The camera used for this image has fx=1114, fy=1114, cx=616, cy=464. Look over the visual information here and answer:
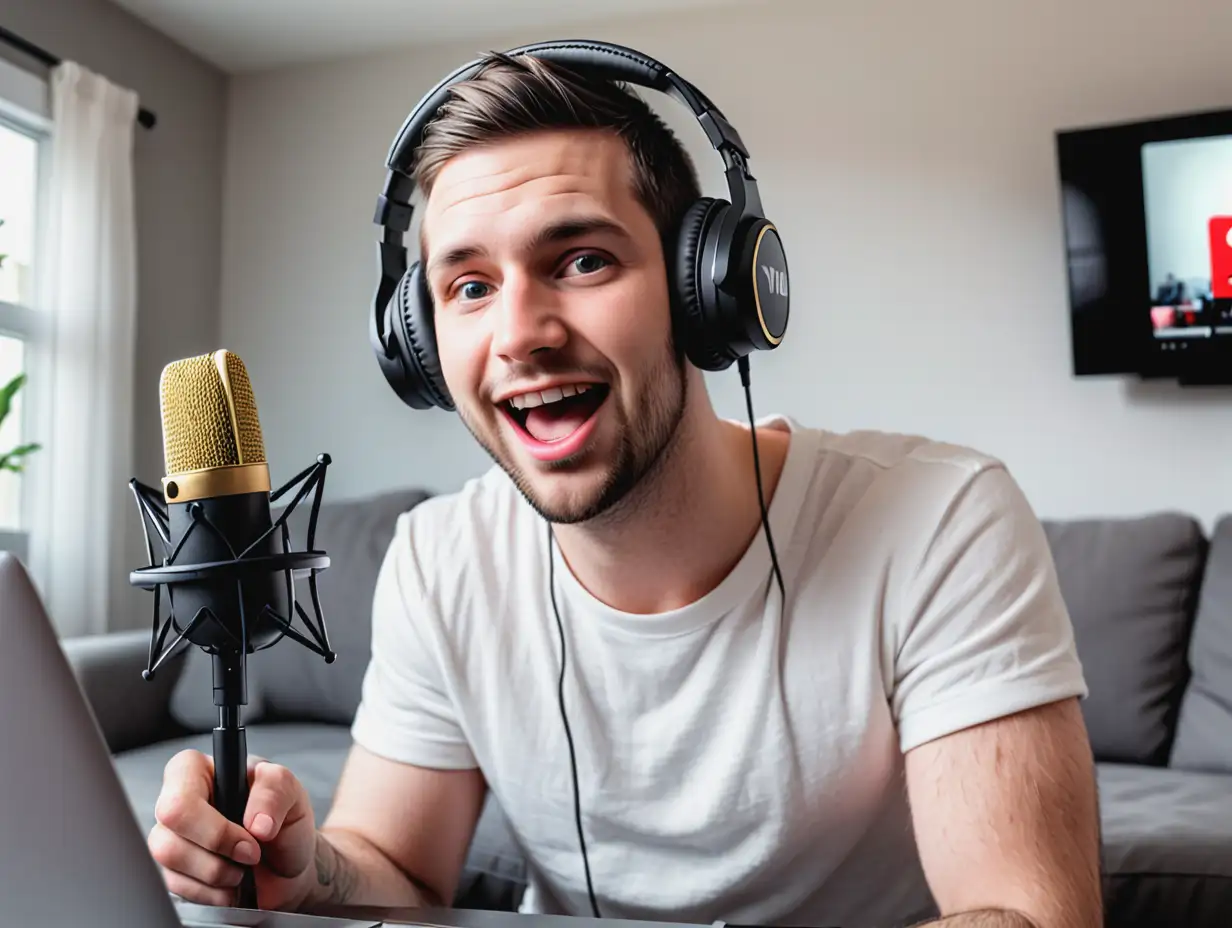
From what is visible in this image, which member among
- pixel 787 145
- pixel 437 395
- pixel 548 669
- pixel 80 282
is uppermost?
pixel 787 145

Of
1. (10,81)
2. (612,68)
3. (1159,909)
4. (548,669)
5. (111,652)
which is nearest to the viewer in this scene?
(612,68)

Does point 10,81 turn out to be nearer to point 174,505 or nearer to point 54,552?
point 54,552

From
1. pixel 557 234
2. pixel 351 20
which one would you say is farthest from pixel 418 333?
pixel 351 20

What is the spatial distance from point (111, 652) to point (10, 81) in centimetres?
155

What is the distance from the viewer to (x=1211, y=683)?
84.4 inches

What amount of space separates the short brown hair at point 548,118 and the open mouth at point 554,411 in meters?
0.18

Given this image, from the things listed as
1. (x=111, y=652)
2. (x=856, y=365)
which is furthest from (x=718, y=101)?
(x=111, y=652)

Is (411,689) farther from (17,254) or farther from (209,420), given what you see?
(17,254)

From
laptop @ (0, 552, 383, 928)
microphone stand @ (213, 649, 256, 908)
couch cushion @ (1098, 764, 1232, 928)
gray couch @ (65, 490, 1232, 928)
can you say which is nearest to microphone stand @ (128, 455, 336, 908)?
microphone stand @ (213, 649, 256, 908)

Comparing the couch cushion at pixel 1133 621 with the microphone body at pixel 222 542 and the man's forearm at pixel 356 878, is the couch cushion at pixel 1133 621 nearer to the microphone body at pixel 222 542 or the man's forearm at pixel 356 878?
the man's forearm at pixel 356 878

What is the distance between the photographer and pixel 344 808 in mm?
1121

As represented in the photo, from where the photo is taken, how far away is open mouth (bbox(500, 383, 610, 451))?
3.34 ft

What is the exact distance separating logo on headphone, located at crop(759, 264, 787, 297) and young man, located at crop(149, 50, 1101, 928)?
0.33ft

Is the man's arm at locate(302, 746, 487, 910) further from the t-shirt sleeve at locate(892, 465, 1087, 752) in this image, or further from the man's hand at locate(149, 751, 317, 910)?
the t-shirt sleeve at locate(892, 465, 1087, 752)
